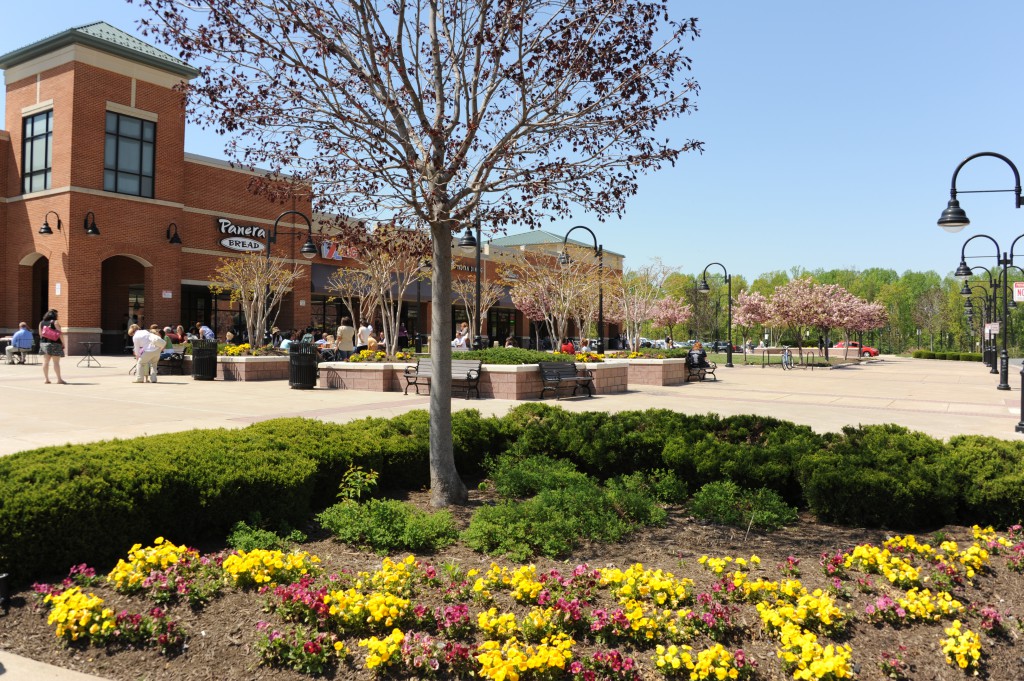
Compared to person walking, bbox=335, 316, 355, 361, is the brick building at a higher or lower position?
higher

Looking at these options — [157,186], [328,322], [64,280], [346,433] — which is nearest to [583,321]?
[328,322]

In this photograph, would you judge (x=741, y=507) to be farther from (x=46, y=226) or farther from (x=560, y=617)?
(x=46, y=226)

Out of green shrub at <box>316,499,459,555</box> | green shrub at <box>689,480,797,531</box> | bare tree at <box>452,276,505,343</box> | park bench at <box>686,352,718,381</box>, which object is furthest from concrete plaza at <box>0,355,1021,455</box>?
bare tree at <box>452,276,505,343</box>

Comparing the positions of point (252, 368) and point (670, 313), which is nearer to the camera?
point (252, 368)

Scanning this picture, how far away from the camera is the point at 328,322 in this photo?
42500 mm

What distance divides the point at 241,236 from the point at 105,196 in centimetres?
682

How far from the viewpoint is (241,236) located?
119ft

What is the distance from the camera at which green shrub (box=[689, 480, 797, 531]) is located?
18.2 feet

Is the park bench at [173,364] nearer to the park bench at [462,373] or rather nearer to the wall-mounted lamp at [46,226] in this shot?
the park bench at [462,373]

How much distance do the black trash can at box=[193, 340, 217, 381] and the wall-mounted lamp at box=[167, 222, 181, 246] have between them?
45.7ft

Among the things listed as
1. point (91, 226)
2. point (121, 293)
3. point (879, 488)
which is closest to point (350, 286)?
point (121, 293)

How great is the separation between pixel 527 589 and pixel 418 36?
4.72 metres

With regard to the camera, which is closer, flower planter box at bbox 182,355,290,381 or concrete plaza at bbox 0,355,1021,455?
concrete plaza at bbox 0,355,1021,455

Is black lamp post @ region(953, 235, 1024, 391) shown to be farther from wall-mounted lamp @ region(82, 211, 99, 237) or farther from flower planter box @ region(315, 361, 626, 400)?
wall-mounted lamp @ region(82, 211, 99, 237)
